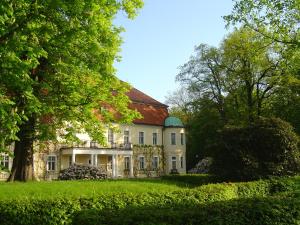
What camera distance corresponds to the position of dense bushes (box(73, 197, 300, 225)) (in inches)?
311

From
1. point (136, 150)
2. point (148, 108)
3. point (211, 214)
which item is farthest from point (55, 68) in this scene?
point (148, 108)

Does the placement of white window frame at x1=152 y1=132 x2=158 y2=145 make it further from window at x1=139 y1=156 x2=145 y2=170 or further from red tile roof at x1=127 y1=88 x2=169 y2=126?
window at x1=139 y1=156 x2=145 y2=170

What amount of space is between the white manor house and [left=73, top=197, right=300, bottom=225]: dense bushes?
94.7 ft

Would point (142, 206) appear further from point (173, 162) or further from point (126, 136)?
point (173, 162)

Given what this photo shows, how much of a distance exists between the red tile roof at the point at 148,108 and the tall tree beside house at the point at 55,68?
23.0m

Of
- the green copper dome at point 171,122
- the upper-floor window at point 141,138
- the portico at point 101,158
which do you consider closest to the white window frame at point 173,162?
the green copper dome at point 171,122

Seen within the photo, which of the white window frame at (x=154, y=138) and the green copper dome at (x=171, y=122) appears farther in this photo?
the green copper dome at (x=171, y=122)

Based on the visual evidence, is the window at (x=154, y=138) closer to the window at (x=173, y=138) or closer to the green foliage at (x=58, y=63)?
the window at (x=173, y=138)

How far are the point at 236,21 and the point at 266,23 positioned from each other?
1.71 m

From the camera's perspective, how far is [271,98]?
43219 millimetres

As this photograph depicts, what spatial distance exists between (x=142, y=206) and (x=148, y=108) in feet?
126

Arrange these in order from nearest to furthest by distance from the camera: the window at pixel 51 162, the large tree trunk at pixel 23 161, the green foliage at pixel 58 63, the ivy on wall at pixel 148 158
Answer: the green foliage at pixel 58 63, the large tree trunk at pixel 23 161, the window at pixel 51 162, the ivy on wall at pixel 148 158

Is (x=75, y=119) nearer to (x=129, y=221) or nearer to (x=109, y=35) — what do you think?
(x=109, y=35)

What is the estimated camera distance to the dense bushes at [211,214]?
789 centimetres
